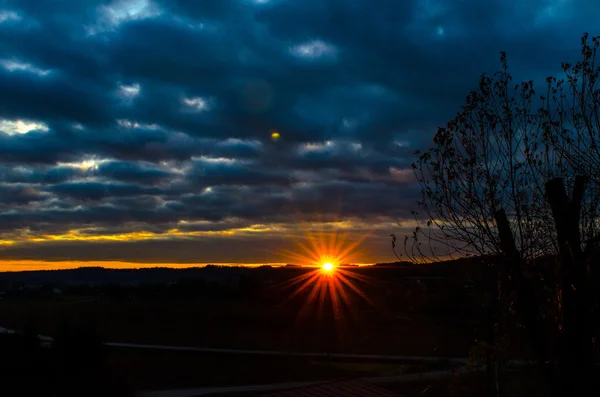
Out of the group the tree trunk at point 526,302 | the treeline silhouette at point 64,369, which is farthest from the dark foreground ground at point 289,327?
the tree trunk at point 526,302

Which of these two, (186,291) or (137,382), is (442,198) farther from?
(186,291)

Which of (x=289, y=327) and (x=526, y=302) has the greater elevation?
(x=526, y=302)

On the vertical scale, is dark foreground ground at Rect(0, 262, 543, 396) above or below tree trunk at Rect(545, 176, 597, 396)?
below

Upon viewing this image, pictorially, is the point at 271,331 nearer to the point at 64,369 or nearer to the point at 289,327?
the point at 289,327

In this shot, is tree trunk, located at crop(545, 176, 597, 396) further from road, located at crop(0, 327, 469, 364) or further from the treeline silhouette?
road, located at crop(0, 327, 469, 364)

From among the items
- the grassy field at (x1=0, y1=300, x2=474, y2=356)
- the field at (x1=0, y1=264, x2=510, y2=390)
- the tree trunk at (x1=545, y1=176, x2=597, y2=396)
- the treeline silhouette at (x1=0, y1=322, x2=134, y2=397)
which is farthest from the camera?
the grassy field at (x1=0, y1=300, x2=474, y2=356)

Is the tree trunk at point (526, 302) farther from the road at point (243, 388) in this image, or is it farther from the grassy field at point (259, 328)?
the grassy field at point (259, 328)

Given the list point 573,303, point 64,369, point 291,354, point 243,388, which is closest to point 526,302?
point 573,303

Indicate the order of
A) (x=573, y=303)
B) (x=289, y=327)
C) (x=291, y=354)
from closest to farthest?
(x=573, y=303) → (x=291, y=354) → (x=289, y=327)

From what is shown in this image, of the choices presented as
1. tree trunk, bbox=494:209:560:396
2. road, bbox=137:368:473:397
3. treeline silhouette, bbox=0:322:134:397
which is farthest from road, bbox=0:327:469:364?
tree trunk, bbox=494:209:560:396

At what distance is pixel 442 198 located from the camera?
28.4 feet

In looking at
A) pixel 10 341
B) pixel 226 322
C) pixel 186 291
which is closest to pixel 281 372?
pixel 10 341

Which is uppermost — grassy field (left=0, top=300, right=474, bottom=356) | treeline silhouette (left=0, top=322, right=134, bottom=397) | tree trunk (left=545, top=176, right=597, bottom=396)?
tree trunk (left=545, top=176, right=597, bottom=396)

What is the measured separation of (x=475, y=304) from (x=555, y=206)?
3.53 metres
